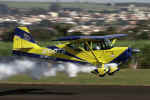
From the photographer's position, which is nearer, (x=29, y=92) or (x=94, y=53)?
(x=94, y=53)

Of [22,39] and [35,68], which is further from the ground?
[22,39]

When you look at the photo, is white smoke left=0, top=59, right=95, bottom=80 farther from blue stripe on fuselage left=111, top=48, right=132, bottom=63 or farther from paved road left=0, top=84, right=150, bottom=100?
blue stripe on fuselage left=111, top=48, right=132, bottom=63

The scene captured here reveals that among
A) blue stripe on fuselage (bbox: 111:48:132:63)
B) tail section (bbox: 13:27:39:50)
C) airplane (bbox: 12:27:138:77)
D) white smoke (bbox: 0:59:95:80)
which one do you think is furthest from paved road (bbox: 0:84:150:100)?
tail section (bbox: 13:27:39:50)

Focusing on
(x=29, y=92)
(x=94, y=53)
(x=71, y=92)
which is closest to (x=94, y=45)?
(x=94, y=53)

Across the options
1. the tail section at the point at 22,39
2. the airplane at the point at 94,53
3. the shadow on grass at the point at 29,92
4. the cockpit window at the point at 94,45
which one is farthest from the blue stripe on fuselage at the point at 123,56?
the tail section at the point at 22,39

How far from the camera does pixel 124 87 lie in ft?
57.6

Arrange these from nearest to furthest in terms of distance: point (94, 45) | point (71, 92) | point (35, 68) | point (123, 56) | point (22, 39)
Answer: point (71, 92)
point (94, 45)
point (123, 56)
point (22, 39)
point (35, 68)

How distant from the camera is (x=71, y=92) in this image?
1620 centimetres

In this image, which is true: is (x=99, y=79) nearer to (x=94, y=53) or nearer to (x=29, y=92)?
(x=94, y=53)

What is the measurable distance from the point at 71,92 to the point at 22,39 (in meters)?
4.18

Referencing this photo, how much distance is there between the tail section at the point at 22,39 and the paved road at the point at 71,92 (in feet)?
7.67

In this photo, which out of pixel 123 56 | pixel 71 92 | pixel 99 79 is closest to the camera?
pixel 71 92

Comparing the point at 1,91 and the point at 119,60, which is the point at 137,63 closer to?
the point at 119,60

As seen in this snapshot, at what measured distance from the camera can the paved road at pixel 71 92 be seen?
48.2 feet
